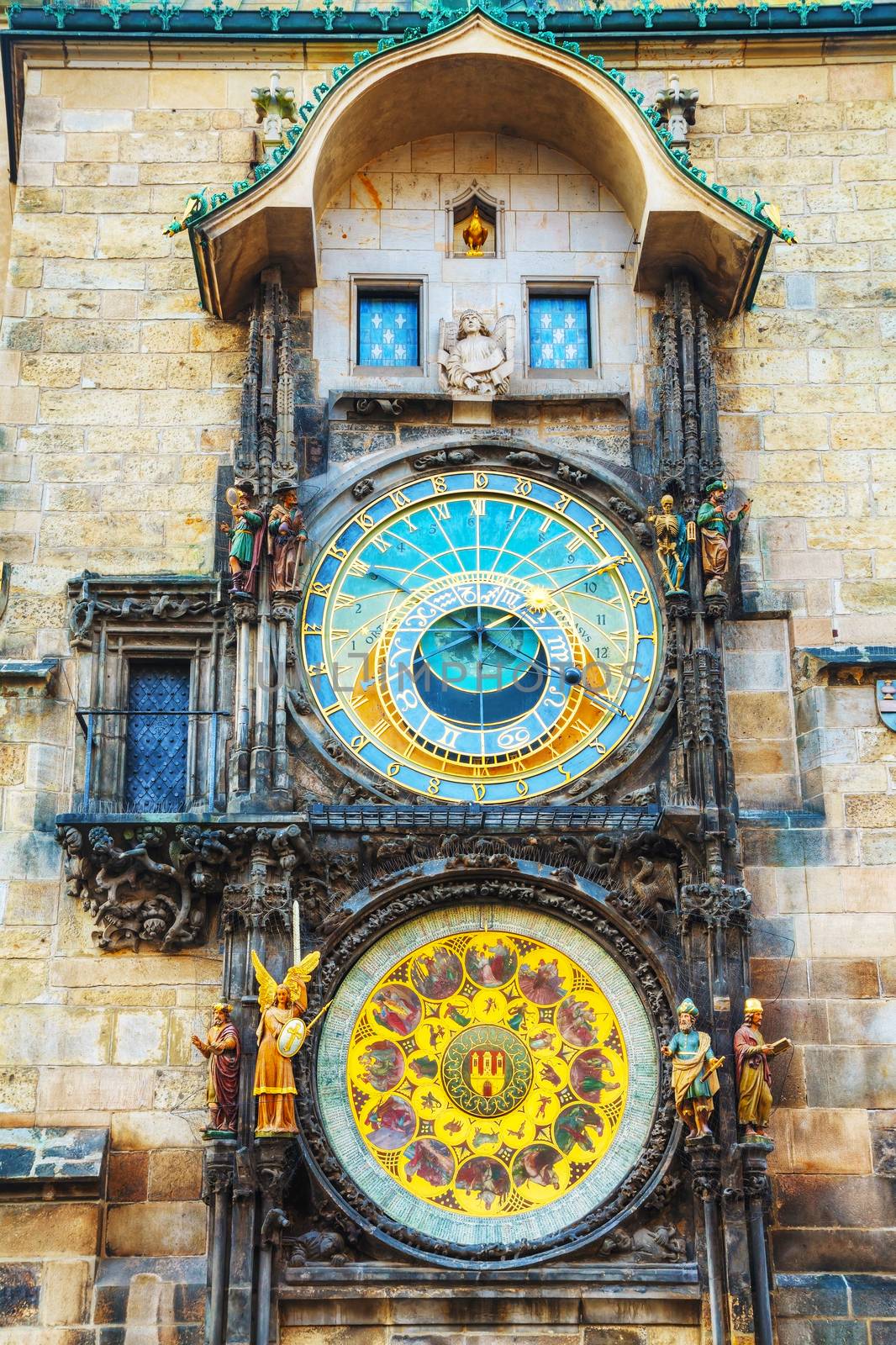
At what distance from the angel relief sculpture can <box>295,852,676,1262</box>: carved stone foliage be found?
10.7 inches

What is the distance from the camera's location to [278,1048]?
11180 millimetres

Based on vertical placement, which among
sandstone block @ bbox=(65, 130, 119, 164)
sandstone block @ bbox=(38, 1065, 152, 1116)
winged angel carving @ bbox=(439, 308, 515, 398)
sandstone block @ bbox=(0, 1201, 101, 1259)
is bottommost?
sandstone block @ bbox=(0, 1201, 101, 1259)

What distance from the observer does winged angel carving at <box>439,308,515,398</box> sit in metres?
13.2

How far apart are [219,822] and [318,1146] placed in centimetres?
171

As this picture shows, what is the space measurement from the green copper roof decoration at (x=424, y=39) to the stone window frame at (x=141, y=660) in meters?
2.03

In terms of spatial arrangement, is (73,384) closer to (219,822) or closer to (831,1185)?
(219,822)

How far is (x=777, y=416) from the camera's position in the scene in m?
13.4

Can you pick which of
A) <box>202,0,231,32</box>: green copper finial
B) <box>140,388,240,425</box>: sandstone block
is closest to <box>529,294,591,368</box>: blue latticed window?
<box>140,388,240,425</box>: sandstone block

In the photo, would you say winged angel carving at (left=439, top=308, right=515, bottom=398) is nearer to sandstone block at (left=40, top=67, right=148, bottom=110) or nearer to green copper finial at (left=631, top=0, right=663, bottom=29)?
green copper finial at (left=631, top=0, right=663, bottom=29)

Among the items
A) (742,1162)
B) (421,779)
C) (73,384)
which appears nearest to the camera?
(742,1162)

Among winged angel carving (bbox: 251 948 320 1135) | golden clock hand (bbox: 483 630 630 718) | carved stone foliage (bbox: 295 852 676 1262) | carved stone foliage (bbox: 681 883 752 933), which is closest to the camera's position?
winged angel carving (bbox: 251 948 320 1135)

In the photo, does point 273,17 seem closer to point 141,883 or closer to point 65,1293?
point 141,883

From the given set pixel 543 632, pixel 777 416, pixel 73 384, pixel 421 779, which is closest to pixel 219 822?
pixel 421 779

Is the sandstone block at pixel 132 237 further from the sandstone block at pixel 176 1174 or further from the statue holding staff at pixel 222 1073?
the sandstone block at pixel 176 1174
